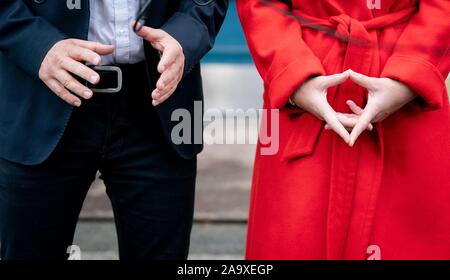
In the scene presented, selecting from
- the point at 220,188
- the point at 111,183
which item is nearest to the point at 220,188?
the point at 220,188

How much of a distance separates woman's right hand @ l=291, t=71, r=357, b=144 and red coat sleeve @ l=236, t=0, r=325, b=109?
3 cm

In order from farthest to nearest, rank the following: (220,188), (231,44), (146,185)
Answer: (231,44) → (220,188) → (146,185)

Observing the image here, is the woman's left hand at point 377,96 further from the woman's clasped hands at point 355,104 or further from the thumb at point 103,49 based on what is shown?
the thumb at point 103,49

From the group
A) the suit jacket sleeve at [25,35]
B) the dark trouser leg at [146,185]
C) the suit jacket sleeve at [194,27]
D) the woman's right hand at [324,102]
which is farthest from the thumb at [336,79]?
the suit jacket sleeve at [25,35]

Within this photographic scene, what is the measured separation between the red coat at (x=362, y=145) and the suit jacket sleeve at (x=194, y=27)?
0.17 m

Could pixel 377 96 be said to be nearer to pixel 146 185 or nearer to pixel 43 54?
pixel 146 185

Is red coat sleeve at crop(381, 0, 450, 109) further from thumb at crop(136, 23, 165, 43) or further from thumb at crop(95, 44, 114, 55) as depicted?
thumb at crop(95, 44, 114, 55)

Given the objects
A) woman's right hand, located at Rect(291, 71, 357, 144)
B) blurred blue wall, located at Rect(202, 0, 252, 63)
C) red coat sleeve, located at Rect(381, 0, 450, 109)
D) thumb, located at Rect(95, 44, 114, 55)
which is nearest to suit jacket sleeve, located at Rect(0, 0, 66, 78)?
thumb, located at Rect(95, 44, 114, 55)

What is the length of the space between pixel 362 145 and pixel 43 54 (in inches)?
33.5

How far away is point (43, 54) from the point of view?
199cm

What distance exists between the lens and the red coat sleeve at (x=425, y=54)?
1.94m

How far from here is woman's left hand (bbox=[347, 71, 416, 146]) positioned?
1932 mm
